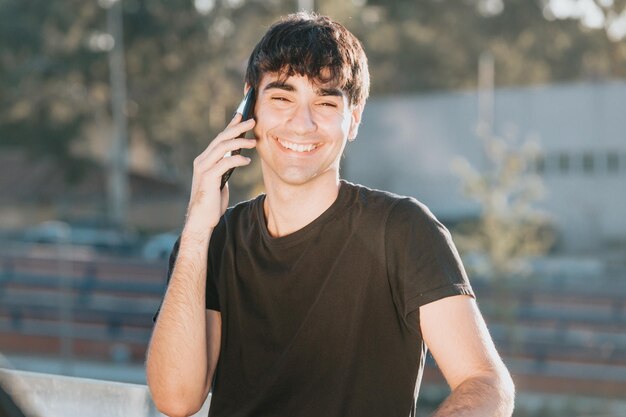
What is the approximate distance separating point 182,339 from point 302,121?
56 cm

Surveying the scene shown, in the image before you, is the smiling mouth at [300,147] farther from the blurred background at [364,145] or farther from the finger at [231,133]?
the blurred background at [364,145]

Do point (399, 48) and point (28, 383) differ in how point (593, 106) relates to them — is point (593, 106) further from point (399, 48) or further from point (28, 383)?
point (28, 383)

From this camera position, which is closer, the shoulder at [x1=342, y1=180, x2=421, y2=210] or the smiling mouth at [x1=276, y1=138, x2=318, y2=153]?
the shoulder at [x1=342, y1=180, x2=421, y2=210]

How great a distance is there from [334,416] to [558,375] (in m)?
17.1

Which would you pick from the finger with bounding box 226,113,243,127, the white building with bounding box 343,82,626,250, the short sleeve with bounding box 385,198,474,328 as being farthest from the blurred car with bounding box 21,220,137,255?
the short sleeve with bounding box 385,198,474,328

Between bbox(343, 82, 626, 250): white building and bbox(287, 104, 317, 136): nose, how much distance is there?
36.8m

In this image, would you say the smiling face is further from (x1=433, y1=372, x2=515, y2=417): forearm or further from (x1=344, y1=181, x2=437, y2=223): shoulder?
(x1=433, y1=372, x2=515, y2=417): forearm

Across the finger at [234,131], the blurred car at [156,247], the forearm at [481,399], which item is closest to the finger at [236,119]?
the finger at [234,131]

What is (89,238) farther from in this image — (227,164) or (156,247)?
(227,164)

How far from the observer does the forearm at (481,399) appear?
2088 mm

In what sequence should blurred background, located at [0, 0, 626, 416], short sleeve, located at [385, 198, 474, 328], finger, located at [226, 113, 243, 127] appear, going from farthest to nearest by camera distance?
blurred background, located at [0, 0, 626, 416] < finger, located at [226, 113, 243, 127] < short sleeve, located at [385, 198, 474, 328]


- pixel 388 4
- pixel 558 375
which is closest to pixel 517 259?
pixel 558 375

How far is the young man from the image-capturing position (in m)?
2.31

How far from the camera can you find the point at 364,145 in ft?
151
